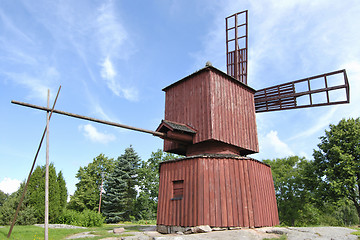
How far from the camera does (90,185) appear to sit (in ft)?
134

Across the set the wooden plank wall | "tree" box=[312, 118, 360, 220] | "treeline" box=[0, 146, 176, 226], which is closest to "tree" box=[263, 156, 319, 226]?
"tree" box=[312, 118, 360, 220]

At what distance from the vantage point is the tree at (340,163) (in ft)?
77.8

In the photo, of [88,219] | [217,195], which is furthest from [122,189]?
[217,195]

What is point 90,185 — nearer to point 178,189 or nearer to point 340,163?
point 178,189

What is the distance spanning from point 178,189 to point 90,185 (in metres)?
31.9

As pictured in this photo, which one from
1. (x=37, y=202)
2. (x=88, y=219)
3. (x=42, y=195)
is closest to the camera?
(x=88, y=219)

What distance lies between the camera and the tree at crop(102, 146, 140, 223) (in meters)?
35.4

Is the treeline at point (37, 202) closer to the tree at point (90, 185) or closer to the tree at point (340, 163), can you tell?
the tree at point (90, 185)

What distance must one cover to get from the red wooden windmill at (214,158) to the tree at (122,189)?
76.3ft

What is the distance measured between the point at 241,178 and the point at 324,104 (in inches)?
292

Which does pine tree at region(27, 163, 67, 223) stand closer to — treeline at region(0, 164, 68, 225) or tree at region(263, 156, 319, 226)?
treeline at region(0, 164, 68, 225)

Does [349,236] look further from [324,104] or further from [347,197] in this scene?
[347,197]

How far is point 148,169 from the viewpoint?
38219mm

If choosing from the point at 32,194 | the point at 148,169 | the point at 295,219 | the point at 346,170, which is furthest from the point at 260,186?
the point at 295,219
